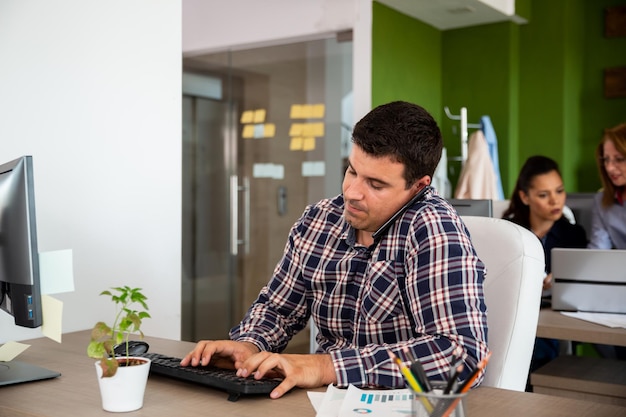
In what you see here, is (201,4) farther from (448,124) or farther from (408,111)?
(408,111)

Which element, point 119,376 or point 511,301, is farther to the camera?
point 511,301

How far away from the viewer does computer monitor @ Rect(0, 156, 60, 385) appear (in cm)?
140

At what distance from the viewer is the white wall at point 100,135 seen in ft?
6.49

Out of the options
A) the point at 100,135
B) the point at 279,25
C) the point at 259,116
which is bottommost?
the point at 100,135

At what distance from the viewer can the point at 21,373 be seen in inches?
59.5

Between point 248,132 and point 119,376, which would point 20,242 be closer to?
point 119,376

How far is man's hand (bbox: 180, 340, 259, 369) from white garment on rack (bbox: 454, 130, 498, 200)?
374cm

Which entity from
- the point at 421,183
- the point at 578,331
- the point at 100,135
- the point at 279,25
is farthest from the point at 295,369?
the point at 279,25

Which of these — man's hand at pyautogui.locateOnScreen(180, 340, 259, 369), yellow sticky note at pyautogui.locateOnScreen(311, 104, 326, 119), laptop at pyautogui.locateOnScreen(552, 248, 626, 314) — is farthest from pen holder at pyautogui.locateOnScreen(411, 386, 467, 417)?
yellow sticky note at pyautogui.locateOnScreen(311, 104, 326, 119)

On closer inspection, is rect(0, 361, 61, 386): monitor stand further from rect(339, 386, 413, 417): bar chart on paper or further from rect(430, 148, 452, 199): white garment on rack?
rect(430, 148, 452, 199): white garment on rack

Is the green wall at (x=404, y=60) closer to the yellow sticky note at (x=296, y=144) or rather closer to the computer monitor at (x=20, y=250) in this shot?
the yellow sticky note at (x=296, y=144)

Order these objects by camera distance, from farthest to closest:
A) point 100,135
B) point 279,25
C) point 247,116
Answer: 1. point 247,116
2. point 279,25
3. point 100,135

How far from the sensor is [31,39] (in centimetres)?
199

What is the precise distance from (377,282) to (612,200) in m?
2.40
